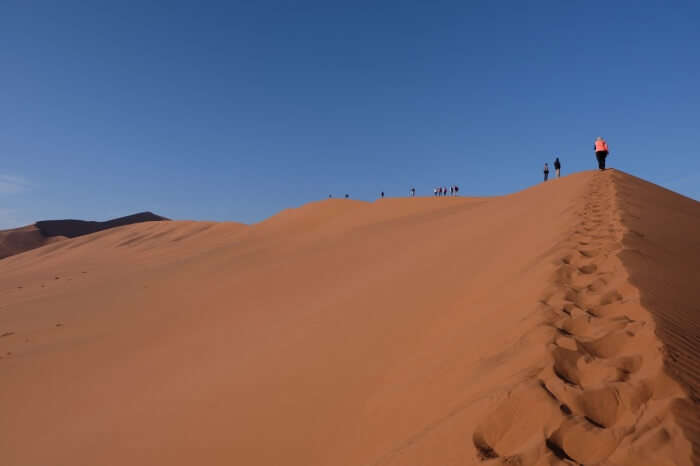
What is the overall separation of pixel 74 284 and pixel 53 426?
1840cm

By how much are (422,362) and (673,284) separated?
2167 mm

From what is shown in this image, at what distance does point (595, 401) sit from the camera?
1951 mm

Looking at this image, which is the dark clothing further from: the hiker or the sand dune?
the sand dune

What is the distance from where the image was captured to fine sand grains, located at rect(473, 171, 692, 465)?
5.44 ft

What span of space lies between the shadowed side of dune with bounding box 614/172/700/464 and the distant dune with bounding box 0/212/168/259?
70.8 meters

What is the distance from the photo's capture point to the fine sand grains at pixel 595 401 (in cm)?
166

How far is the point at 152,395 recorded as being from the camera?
209 inches

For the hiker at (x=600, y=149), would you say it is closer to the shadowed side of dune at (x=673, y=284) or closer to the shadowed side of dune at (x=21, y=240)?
the shadowed side of dune at (x=673, y=284)

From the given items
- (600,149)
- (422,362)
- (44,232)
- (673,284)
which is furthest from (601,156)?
(44,232)

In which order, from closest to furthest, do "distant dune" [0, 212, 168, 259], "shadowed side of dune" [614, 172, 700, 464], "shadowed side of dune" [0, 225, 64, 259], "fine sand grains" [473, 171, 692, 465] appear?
"fine sand grains" [473, 171, 692, 465] → "shadowed side of dune" [614, 172, 700, 464] → "shadowed side of dune" [0, 225, 64, 259] → "distant dune" [0, 212, 168, 259]

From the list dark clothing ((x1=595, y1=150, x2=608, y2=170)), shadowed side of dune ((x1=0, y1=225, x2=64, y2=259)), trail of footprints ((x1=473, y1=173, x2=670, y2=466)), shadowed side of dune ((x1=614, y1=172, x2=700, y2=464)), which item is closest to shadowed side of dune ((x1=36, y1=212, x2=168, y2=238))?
shadowed side of dune ((x1=0, y1=225, x2=64, y2=259))

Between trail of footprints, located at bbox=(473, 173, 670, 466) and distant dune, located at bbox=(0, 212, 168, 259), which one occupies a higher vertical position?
distant dune, located at bbox=(0, 212, 168, 259)

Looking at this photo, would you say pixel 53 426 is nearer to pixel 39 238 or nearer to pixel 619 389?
pixel 619 389

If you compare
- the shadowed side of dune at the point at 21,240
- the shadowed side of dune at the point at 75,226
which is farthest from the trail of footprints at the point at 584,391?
the shadowed side of dune at the point at 75,226
